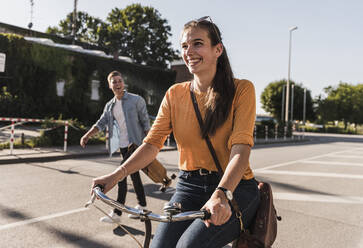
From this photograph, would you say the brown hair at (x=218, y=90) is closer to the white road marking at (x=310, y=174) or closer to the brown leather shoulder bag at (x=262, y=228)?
the brown leather shoulder bag at (x=262, y=228)

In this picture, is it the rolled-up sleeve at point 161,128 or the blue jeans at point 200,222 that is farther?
the rolled-up sleeve at point 161,128

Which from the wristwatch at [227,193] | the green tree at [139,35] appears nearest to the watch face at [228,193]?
the wristwatch at [227,193]

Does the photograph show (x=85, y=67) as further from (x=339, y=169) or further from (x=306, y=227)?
(x=306, y=227)

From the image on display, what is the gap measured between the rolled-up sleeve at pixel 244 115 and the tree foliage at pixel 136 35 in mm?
38946

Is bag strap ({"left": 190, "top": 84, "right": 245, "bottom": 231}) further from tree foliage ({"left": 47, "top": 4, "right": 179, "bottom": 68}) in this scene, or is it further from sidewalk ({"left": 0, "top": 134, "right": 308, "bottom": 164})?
tree foliage ({"left": 47, "top": 4, "right": 179, "bottom": 68})

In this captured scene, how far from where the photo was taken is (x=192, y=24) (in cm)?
185

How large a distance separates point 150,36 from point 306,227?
3940 centimetres

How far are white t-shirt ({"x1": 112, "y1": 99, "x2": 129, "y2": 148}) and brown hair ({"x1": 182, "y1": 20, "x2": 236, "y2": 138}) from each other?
107 inches

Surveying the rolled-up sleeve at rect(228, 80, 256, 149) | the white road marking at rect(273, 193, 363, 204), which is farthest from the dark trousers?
the rolled-up sleeve at rect(228, 80, 256, 149)

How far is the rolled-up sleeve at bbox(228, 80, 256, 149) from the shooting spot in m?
1.67

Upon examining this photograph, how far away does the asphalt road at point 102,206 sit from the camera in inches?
140

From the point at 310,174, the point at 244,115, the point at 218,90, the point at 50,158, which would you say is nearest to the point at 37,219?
the point at 218,90

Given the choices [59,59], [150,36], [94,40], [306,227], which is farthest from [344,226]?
[94,40]

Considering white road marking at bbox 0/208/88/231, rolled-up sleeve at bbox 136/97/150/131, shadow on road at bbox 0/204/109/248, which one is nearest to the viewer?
shadow on road at bbox 0/204/109/248
